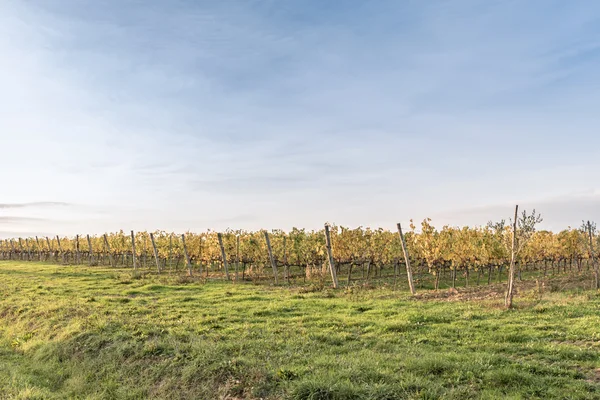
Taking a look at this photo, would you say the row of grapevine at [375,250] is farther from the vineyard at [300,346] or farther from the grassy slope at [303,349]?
the grassy slope at [303,349]

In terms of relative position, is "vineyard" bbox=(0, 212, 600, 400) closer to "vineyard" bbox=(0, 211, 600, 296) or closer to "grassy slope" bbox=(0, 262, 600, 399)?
"grassy slope" bbox=(0, 262, 600, 399)

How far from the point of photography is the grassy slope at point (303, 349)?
6969 millimetres

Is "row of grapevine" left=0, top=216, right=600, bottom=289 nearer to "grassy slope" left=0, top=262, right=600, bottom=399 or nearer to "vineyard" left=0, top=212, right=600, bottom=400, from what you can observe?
"vineyard" left=0, top=212, right=600, bottom=400

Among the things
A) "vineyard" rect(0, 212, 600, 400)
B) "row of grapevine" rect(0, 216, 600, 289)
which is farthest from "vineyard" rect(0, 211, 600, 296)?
"vineyard" rect(0, 212, 600, 400)

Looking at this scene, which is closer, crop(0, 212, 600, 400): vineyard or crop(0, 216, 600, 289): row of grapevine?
crop(0, 212, 600, 400): vineyard

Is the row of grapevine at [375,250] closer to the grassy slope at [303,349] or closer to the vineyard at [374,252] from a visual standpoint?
the vineyard at [374,252]

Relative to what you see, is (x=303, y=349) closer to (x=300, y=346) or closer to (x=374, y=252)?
(x=300, y=346)

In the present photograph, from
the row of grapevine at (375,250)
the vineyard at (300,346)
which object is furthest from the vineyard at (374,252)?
the vineyard at (300,346)

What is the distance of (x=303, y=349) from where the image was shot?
920 cm

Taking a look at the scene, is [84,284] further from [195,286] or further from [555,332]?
[555,332]

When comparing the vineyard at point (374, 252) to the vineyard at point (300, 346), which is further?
the vineyard at point (374, 252)

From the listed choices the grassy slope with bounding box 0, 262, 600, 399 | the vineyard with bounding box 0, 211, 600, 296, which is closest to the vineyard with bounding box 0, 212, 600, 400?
the grassy slope with bounding box 0, 262, 600, 399

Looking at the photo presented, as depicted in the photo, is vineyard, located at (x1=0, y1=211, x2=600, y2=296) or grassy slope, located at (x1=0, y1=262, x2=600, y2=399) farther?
vineyard, located at (x1=0, y1=211, x2=600, y2=296)

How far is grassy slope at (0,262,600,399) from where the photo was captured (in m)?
6.97
